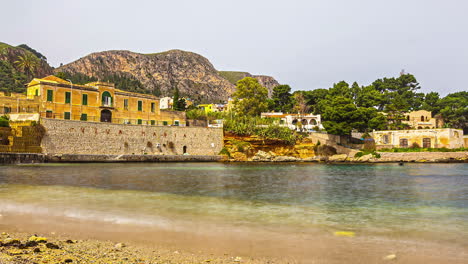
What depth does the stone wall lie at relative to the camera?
3719cm

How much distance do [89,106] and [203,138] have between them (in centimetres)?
1567

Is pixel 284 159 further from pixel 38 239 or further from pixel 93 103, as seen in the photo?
pixel 38 239

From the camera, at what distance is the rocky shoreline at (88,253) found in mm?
5230

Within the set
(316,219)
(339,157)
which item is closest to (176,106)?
(339,157)

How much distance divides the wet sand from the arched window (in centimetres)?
3959

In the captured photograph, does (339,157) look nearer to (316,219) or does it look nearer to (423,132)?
(423,132)

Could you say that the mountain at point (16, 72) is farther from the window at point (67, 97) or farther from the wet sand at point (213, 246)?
the wet sand at point (213, 246)

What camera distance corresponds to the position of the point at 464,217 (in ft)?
33.3

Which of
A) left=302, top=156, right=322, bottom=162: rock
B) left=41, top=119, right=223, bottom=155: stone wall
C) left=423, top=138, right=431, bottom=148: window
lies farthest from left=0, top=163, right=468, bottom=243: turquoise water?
left=423, top=138, right=431, bottom=148: window

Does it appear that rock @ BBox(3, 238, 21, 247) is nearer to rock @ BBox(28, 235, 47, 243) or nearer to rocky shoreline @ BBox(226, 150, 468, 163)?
rock @ BBox(28, 235, 47, 243)

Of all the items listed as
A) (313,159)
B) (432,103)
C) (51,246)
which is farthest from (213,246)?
(432,103)

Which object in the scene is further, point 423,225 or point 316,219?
point 316,219

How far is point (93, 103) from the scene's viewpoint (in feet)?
146

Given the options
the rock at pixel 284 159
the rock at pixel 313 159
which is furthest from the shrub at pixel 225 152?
the rock at pixel 313 159
